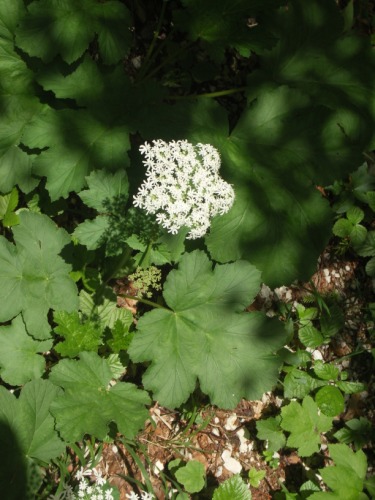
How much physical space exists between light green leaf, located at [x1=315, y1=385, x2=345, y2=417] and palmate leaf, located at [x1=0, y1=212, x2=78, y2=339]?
1897 millimetres

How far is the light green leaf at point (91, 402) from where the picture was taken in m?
2.80

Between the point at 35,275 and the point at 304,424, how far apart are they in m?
2.10

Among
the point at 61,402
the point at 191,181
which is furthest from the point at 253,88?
the point at 61,402

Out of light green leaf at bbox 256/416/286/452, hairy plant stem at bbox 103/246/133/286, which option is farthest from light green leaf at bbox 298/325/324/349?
hairy plant stem at bbox 103/246/133/286

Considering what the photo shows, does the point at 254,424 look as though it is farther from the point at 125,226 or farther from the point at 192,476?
the point at 125,226

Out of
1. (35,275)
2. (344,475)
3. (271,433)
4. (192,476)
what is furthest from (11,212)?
(344,475)

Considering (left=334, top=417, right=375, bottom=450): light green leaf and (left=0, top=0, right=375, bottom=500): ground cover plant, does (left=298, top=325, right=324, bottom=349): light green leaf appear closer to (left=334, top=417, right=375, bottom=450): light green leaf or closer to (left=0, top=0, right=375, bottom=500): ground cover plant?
(left=0, top=0, right=375, bottom=500): ground cover plant

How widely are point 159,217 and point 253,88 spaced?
138 cm

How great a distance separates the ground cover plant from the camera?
2879mm

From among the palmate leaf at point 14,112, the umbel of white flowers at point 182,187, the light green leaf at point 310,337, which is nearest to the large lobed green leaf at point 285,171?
the umbel of white flowers at point 182,187

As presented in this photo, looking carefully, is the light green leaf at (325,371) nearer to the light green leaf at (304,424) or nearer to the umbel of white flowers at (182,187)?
the light green leaf at (304,424)

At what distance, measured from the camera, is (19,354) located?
3.03 m

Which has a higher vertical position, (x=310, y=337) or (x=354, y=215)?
(x=354, y=215)

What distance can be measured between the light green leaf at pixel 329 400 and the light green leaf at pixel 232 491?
83 centimetres
